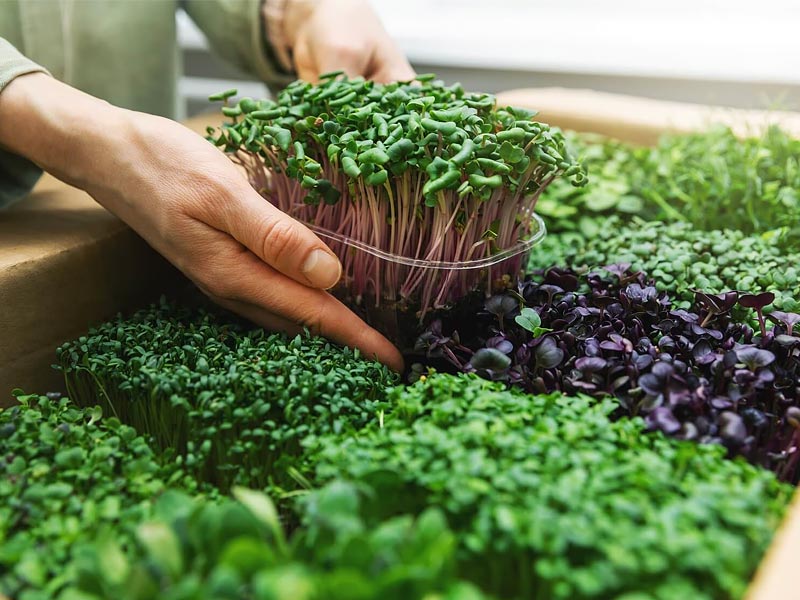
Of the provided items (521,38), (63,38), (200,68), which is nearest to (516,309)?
(63,38)

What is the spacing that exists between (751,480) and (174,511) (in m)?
0.61

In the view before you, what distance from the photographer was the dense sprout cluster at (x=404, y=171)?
102 centimetres

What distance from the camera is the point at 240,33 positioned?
185cm

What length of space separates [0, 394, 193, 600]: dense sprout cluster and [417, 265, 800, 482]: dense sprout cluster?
0.48 meters

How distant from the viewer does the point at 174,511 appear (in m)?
0.65

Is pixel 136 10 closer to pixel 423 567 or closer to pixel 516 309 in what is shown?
pixel 516 309

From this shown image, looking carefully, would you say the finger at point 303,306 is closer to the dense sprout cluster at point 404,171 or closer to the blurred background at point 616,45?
the dense sprout cluster at point 404,171

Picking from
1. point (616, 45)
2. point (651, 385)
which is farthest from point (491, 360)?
point (616, 45)

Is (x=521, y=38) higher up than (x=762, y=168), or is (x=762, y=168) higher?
(x=521, y=38)

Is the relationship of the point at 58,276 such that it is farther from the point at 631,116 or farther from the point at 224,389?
the point at 631,116

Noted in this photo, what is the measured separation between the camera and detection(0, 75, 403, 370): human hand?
1.06 metres

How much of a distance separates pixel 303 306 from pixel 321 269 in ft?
0.24

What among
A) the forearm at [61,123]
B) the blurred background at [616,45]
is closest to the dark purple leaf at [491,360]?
the forearm at [61,123]

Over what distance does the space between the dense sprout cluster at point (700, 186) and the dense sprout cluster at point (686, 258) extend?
0.06 meters
